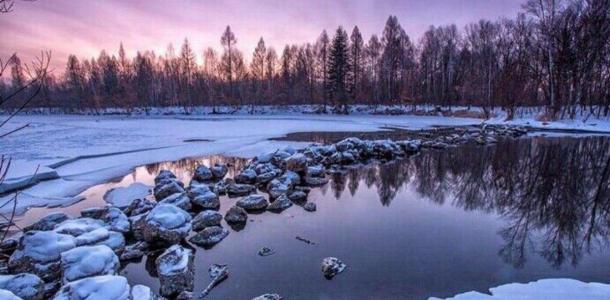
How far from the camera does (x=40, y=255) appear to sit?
3951 mm

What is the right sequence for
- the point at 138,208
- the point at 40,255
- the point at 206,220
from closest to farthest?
1. the point at 40,255
2. the point at 206,220
3. the point at 138,208

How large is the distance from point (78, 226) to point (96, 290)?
2.10 meters

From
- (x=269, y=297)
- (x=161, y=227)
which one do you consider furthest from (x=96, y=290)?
(x=161, y=227)

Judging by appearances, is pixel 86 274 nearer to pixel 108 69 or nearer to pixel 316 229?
pixel 316 229

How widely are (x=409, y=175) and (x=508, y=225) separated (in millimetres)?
3806

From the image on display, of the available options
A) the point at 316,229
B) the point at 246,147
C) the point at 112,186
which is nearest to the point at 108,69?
the point at 246,147

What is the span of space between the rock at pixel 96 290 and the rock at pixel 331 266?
210 cm

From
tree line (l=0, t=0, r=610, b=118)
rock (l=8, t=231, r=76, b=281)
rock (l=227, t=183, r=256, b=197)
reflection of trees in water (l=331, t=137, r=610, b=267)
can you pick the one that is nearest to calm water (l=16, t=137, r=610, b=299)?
reflection of trees in water (l=331, t=137, r=610, b=267)

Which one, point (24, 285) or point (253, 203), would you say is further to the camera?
point (253, 203)

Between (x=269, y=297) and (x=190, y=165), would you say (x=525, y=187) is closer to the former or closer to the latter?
(x=269, y=297)

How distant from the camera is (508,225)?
5.50 m

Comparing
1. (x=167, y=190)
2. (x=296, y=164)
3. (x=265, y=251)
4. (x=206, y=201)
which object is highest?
(x=296, y=164)

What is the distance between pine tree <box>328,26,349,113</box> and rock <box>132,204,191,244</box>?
117 ft

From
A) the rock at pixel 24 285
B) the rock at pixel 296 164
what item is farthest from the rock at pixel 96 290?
the rock at pixel 296 164
